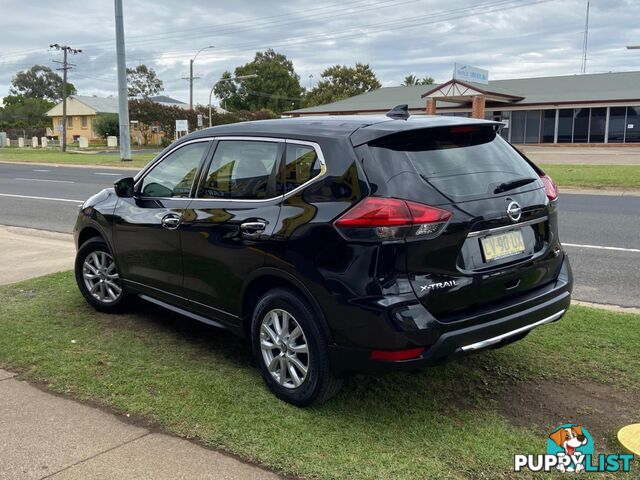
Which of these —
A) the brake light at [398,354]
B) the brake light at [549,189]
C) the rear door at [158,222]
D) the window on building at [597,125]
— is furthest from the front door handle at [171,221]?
the window on building at [597,125]

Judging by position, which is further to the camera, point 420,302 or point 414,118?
point 414,118

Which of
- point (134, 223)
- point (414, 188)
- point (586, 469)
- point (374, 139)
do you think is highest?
point (374, 139)

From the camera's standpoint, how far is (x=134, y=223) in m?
4.98

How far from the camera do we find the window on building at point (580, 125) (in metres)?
44.2

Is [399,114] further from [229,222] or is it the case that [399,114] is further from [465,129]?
[229,222]

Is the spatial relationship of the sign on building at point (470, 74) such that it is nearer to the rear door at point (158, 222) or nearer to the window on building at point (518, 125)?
the window on building at point (518, 125)

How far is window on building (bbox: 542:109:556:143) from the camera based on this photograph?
150ft

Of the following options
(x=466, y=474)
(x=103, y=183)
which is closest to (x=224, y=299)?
(x=466, y=474)

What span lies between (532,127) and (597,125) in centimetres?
456

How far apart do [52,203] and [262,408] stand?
12.5 metres

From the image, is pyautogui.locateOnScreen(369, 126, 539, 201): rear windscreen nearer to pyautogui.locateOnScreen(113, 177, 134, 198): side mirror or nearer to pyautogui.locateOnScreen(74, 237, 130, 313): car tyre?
pyautogui.locateOnScreen(113, 177, 134, 198): side mirror

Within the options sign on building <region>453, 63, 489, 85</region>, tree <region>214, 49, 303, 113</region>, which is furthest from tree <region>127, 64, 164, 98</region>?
sign on building <region>453, 63, 489, 85</region>

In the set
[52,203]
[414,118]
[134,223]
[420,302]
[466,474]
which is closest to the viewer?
[466,474]

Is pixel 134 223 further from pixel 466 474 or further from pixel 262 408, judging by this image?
pixel 466 474
